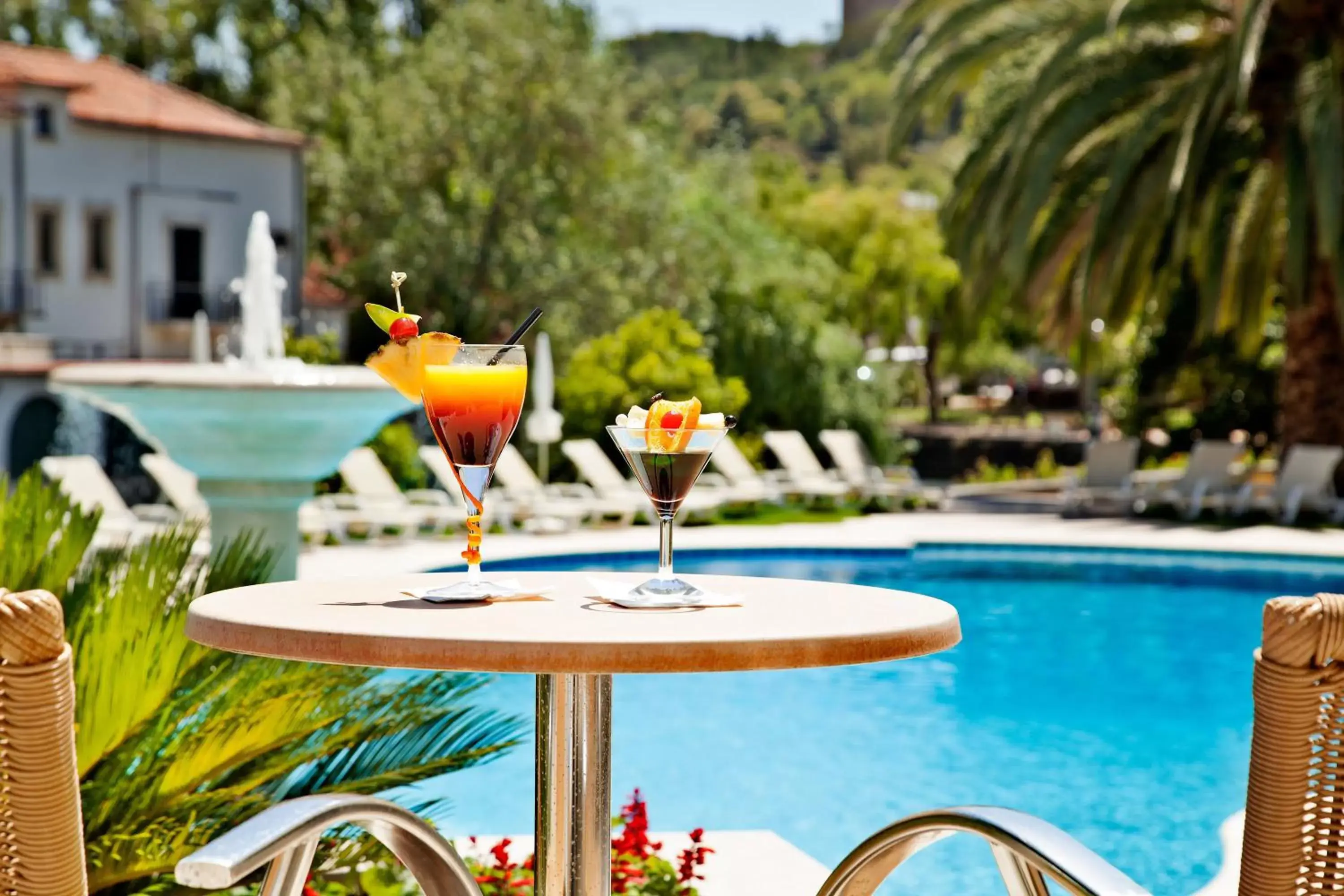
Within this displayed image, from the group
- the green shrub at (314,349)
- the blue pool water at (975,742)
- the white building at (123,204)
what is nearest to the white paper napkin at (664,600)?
the blue pool water at (975,742)

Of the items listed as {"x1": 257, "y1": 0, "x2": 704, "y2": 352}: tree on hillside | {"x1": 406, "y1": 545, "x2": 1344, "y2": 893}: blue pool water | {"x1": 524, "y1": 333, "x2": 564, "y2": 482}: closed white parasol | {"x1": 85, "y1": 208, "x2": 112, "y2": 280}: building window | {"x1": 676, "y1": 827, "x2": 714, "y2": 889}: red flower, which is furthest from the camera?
{"x1": 85, "y1": 208, "x2": 112, "y2": 280}: building window

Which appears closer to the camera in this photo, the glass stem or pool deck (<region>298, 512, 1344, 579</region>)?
the glass stem

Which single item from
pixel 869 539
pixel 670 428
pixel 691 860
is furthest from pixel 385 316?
pixel 869 539

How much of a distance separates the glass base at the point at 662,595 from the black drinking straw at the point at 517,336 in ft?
1.40

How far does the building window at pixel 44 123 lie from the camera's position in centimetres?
2686

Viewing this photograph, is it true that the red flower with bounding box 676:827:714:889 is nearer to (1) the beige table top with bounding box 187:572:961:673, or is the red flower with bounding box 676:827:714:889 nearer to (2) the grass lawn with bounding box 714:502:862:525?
(1) the beige table top with bounding box 187:572:961:673

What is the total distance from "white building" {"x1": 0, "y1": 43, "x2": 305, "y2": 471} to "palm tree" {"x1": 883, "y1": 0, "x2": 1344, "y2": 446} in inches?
534

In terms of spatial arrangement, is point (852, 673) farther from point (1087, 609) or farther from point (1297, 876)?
point (1297, 876)

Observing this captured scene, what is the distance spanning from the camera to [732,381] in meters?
21.7

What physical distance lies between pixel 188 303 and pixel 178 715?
87.7ft

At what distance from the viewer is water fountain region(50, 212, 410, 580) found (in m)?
6.50

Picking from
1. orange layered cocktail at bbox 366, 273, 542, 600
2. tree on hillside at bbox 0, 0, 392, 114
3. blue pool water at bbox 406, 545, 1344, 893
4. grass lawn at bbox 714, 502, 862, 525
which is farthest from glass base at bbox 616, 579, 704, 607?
tree on hillside at bbox 0, 0, 392, 114

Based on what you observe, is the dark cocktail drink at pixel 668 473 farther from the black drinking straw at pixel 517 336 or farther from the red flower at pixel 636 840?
the red flower at pixel 636 840

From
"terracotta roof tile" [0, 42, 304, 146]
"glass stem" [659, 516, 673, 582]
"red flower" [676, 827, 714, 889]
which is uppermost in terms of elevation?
"terracotta roof tile" [0, 42, 304, 146]
